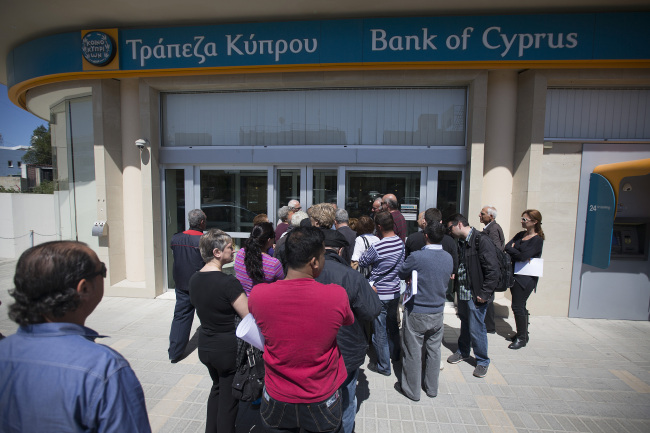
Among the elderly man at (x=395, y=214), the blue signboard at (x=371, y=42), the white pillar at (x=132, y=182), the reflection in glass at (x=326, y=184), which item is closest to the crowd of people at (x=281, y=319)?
the elderly man at (x=395, y=214)

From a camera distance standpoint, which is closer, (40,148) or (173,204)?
(173,204)

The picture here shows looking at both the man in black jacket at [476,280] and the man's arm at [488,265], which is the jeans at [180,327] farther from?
the man's arm at [488,265]

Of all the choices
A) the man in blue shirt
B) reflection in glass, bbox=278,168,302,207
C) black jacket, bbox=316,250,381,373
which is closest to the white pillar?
reflection in glass, bbox=278,168,302,207

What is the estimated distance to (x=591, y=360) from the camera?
12.6ft

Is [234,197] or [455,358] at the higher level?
[234,197]

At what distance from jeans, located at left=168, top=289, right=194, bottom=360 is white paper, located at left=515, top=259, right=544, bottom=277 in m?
4.13

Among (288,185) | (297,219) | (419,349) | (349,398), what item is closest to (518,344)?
(419,349)

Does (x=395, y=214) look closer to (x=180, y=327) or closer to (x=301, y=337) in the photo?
(x=180, y=327)

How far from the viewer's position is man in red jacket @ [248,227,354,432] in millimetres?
1577

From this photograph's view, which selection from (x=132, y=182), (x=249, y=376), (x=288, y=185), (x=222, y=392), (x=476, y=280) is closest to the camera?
(x=249, y=376)

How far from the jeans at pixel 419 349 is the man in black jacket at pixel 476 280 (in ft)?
1.97

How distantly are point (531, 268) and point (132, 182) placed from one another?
660cm

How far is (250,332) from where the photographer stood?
1752 millimetres

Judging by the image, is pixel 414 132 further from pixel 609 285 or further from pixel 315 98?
pixel 609 285
